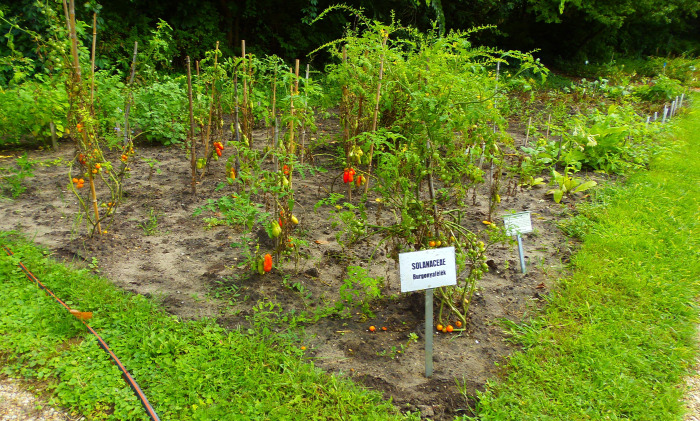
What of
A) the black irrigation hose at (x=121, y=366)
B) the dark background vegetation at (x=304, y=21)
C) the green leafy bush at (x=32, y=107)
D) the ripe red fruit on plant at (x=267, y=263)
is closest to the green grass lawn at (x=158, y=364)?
the black irrigation hose at (x=121, y=366)

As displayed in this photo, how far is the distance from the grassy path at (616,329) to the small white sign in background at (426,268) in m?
0.61

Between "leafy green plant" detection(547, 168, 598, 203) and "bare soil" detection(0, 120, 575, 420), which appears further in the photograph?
"leafy green plant" detection(547, 168, 598, 203)

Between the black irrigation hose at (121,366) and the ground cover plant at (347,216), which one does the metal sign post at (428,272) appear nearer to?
the ground cover plant at (347,216)

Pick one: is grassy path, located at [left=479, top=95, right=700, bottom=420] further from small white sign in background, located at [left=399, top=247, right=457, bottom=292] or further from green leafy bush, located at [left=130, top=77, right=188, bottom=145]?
green leafy bush, located at [left=130, top=77, right=188, bottom=145]

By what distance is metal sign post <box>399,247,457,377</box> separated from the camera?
241 cm

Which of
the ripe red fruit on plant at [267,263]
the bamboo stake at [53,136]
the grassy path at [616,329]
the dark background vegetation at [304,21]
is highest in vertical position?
the dark background vegetation at [304,21]

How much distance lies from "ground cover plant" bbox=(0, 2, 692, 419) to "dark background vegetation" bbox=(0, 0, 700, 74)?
87.3 inches

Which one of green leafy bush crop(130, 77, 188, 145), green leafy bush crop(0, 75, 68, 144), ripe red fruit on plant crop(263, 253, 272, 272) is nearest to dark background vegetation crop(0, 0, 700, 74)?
green leafy bush crop(0, 75, 68, 144)

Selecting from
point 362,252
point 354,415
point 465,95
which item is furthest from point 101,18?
point 354,415

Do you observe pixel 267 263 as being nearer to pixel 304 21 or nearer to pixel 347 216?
pixel 347 216

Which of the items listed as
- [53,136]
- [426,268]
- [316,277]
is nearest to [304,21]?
[53,136]

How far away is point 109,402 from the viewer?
2346 mm

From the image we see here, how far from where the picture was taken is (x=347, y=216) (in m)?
2.96

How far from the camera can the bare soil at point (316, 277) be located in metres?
2.62
